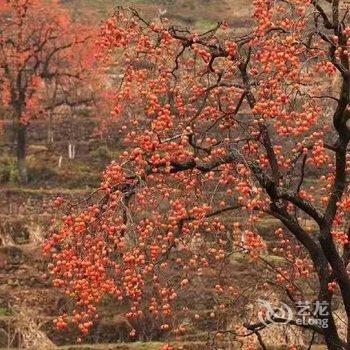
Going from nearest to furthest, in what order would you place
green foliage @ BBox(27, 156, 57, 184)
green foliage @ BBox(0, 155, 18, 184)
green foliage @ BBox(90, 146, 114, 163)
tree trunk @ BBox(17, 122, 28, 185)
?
tree trunk @ BBox(17, 122, 28, 185) → green foliage @ BBox(0, 155, 18, 184) → green foliage @ BBox(27, 156, 57, 184) → green foliage @ BBox(90, 146, 114, 163)

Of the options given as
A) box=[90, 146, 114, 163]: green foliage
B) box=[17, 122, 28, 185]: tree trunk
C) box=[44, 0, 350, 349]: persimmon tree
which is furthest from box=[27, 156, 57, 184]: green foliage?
box=[44, 0, 350, 349]: persimmon tree

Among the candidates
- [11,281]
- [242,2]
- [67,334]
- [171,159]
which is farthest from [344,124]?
[242,2]

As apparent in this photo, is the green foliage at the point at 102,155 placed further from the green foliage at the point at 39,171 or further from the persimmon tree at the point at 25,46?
the persimmon tree at the point at 25,46

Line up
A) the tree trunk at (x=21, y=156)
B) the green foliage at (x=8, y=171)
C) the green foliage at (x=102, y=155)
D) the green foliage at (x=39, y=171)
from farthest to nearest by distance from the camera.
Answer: the green foliage at (x=102, y=155), the green foliage at (x=39, y=171), the green foliage at (x=8, y=171), the tree trunk at (x=21, y=156)

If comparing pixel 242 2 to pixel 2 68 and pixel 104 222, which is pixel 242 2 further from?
pixel 104 222

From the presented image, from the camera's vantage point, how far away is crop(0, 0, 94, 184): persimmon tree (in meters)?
42.6

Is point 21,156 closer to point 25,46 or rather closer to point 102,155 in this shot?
point 102,155

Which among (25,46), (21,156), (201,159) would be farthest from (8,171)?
(201,159)

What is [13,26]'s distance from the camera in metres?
43.3

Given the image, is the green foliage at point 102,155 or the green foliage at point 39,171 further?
the green foliage at point 102,155

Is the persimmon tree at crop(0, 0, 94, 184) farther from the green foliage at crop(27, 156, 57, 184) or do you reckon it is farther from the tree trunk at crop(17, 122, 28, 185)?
the green foliage at crop(27, 156, 57, 184)

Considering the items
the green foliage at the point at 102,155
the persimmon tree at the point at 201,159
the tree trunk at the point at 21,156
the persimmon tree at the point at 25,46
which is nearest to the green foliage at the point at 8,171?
the tree trunk at the point at 21,156

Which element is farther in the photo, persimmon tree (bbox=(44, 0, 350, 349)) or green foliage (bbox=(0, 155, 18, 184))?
green foliage (bbox=(0, 155, 18, 184))

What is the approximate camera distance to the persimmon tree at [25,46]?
4259cm
